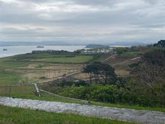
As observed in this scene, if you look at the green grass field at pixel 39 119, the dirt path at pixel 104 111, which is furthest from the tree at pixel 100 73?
the green grass field at pixel 39 119

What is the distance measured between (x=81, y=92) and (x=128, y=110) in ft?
26.2

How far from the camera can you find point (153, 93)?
58.0ft

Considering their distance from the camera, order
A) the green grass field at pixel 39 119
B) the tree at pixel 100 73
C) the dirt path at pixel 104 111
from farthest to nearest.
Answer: the tree at pixel 100 73
the dirt path at pixel 104 111
the green grass field at pixel 39 119

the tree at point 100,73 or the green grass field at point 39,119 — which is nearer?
the green grass field at point 39,119

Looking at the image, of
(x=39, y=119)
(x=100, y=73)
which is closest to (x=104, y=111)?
(x=39, y=119)

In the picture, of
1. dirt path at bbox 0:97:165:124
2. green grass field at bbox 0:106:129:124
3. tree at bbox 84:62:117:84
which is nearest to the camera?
green grass field at bbox 0:106:129:124

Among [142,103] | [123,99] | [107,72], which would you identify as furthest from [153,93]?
[107,72]

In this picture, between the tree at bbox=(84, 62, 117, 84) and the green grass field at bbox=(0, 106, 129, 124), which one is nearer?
the green grass field at bbox=(0, 106, 129, 124)

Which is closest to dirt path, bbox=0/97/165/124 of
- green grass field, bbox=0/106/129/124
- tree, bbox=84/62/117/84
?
green grass field, bbox=0/106/129/124

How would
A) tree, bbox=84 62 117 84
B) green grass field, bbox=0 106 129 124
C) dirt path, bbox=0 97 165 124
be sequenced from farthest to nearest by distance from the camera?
tree, bbox=84 62 117 84 → dirt path, bbox=0 97 165 124 → green grass field, bbox=0 106 129 124

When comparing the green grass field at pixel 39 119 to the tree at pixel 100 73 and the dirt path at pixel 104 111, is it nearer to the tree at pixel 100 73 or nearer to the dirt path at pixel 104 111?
the dirt path at pixel 104 111

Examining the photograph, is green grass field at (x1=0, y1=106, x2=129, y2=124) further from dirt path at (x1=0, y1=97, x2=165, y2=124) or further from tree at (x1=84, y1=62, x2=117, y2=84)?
tree at (x1=84, y1=62, x2=117, y2=84)

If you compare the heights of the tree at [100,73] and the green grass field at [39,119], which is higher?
the green grass field at [39,119]

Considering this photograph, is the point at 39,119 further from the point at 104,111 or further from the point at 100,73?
the point at 100,73
